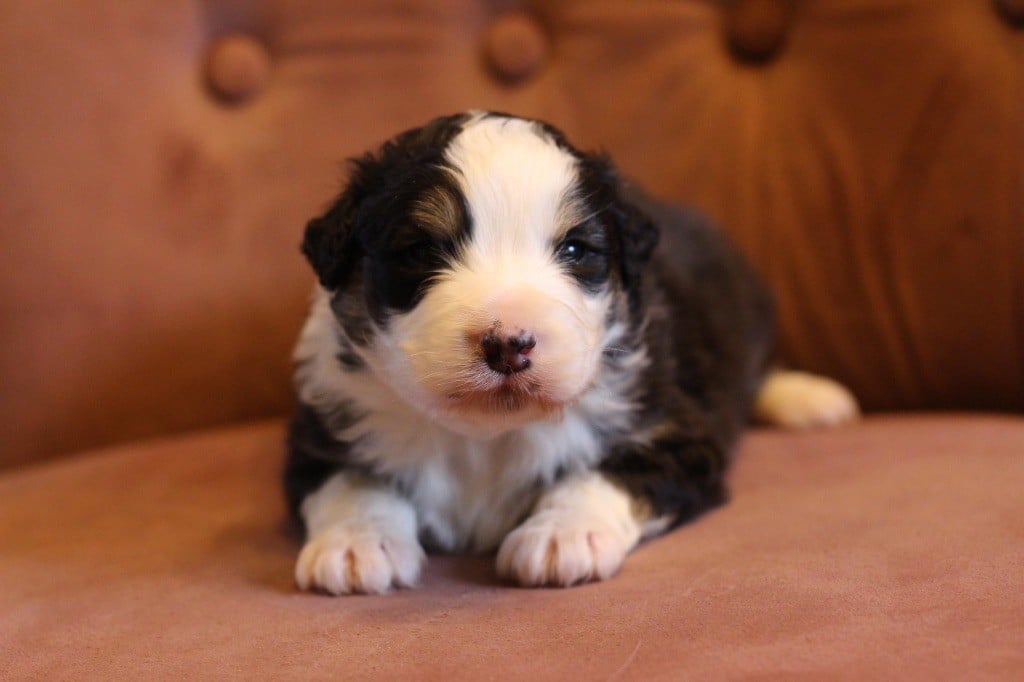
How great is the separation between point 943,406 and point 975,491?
1025 mm

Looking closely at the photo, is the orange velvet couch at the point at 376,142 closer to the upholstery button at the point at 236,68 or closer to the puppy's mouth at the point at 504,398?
the upholstery button at the point at 236,68

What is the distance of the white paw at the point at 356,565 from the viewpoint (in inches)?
78.8

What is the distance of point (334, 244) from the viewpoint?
2.31m

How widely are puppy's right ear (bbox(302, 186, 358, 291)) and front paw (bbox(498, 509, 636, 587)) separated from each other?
70 centimetres

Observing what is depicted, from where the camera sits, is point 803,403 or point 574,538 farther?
point 803,403

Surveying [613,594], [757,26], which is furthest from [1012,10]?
[613,594]

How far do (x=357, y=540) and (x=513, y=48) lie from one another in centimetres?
185

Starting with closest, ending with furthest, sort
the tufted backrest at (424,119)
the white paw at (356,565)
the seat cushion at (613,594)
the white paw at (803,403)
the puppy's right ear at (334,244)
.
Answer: the seat cushion at (613,594)
the white paw at (356,565)
the puppy's right ear at (334,244)
the tufted backrest at (424,119)
the white paw at (803,403)

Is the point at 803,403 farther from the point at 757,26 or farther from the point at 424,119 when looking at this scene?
the point at 424,119

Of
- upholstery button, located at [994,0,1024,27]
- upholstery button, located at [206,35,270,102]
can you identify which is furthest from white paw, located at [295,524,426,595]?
upholstery button, located at [994,0,1024,27]

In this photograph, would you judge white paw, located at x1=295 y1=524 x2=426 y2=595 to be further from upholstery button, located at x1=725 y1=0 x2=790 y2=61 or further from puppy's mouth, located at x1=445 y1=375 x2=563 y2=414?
upholstery button, located at x1=725 y1=0 x2=790 y2=61

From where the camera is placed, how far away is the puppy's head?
1.95 meters

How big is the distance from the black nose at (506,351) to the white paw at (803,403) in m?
1.55

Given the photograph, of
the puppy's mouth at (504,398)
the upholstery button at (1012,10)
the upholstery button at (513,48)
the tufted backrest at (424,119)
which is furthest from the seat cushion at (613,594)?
the upholstery button at (513,48)
